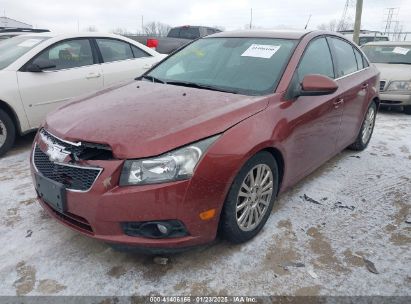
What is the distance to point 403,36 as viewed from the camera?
75.7ft

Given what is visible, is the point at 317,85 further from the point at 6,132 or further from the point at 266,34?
the point at 6,132

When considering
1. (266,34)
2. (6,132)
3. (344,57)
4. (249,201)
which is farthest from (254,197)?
(6,132)

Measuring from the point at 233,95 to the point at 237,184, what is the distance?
0.74 metres

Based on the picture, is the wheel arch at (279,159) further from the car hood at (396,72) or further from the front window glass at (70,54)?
the car hood at (396,72)

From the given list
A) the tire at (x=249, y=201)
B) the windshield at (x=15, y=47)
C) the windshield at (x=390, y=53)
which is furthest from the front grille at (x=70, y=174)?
the windshield at (x=390, y=53)

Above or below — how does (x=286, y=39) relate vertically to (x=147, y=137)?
above

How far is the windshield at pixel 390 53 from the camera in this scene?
7892mm

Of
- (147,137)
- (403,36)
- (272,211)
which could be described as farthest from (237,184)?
(403,36)

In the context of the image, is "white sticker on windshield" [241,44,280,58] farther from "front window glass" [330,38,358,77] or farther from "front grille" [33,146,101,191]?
"front grille" [33,146,101,191]

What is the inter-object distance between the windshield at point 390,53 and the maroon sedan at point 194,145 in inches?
211

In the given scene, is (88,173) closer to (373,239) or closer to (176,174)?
(176,174)

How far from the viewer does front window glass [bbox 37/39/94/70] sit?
15.7ft

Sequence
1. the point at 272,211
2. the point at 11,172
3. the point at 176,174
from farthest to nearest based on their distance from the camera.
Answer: the point at 11,172 → the point at 272,211 → the point at 176,174

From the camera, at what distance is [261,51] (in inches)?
128
